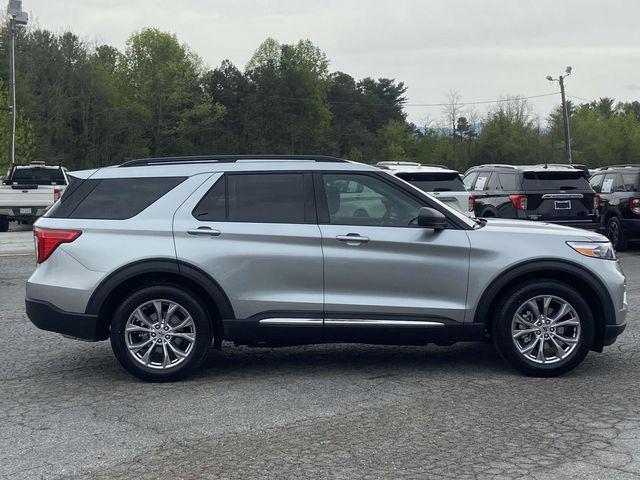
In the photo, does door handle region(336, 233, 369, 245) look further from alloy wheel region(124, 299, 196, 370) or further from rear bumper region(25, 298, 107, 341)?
rear bumper region(25, 298, 107, 341)

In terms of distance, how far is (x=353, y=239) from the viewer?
6.77 metres

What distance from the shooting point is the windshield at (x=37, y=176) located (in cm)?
2320

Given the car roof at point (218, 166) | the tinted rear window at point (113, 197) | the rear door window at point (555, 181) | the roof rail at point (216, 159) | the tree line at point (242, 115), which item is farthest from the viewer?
the tree line at point (242, 115)

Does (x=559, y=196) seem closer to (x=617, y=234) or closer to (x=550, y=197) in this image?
(x=550, y=197)

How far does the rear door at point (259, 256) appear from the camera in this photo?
675 centimetres

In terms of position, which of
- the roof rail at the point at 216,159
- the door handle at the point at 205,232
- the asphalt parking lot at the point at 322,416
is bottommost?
the asphalt parking lot at the point at 322,416

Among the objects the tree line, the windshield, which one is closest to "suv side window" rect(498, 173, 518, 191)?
the windshield

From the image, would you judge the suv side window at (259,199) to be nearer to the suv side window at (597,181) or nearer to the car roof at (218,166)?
the car roof at (218,166)

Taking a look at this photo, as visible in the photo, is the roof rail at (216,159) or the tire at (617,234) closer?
the roof rail at (216,159)

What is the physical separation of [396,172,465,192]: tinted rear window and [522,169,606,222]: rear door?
1.54 meters

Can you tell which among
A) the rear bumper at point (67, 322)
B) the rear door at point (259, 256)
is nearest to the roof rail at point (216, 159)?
the rear door at point (259, 256)

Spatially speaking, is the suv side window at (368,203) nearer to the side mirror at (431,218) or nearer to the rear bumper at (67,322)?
the side mirror at (431,218)

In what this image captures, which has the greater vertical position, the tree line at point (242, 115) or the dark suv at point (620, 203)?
the tree line at point (242, 115)

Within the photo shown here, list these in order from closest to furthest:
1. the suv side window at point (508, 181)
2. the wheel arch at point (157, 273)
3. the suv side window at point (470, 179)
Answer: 1. the wheel arch at point (157, 273)
2. the suv side window at point (508, 181)
3. the suv side window at point (470, 179)
